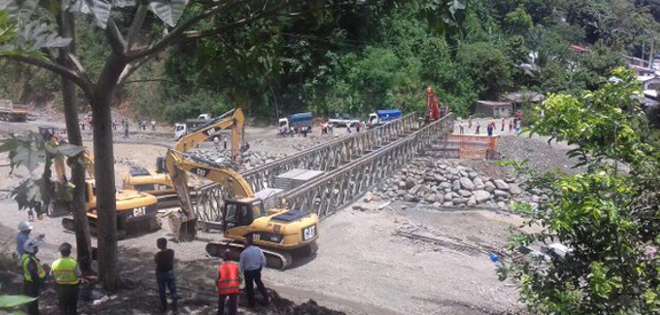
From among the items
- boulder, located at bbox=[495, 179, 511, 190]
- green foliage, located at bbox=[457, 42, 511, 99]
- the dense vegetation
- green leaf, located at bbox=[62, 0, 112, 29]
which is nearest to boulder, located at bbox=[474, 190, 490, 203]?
boulder, located at bbox=[495, 179, 511, 190]

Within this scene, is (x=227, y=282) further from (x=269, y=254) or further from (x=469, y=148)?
(x=469, y=148)

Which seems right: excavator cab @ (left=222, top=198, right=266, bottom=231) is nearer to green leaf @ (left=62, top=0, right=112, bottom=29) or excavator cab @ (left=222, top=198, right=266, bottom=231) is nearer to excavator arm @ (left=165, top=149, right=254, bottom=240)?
excavator arm @ (left=165, top=149, right=254, bottom=240)

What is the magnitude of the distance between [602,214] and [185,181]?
42.7ft

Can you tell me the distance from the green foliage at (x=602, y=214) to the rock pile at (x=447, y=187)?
1838 cm

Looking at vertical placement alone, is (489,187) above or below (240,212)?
below

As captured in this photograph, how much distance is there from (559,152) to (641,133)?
28789 mm

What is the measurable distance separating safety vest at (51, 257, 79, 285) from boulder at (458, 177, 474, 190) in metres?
19.8

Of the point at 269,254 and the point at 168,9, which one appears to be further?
the point at 269,254

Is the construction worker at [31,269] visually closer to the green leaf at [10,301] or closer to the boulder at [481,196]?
the green leaf at [10,301]

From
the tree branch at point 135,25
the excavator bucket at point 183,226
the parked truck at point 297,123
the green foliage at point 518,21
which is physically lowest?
the excavator bucket at point 183,226

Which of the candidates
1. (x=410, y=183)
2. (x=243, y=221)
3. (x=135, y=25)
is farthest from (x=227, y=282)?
(x=410, y=183)

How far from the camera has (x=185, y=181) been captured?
16469 mm

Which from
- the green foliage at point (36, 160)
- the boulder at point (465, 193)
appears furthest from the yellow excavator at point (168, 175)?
the green foliage at point (36, 160)

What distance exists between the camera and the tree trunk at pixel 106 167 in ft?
27.9
